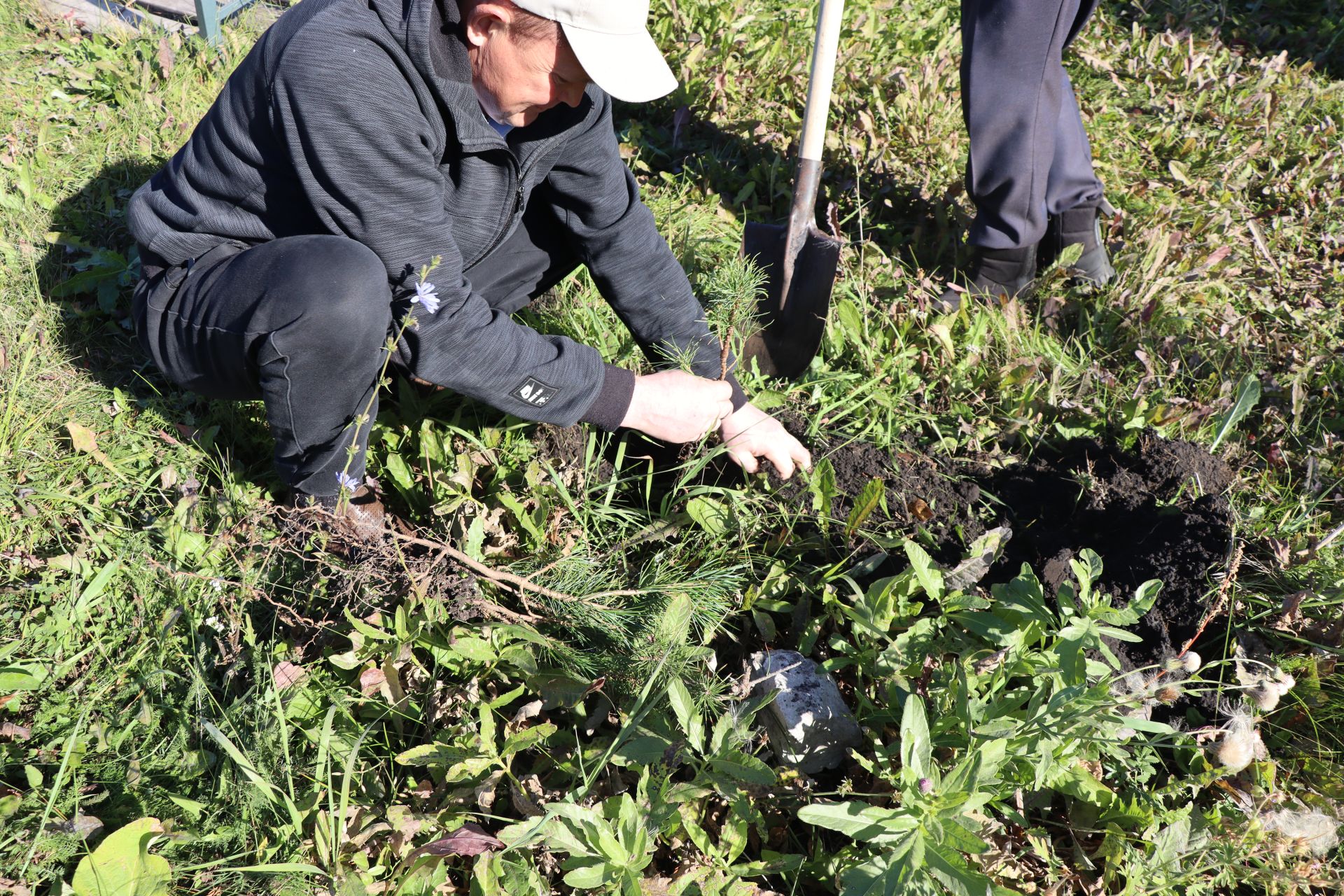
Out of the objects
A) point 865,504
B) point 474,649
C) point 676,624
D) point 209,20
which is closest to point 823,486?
point 865,504

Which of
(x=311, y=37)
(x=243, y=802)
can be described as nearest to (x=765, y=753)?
(x=243, y=802)

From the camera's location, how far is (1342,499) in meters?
2.32

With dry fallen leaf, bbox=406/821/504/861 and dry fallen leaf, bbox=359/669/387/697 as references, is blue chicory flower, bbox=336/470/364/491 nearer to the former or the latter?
dry fallen leaf, bbox=359/669/387/697

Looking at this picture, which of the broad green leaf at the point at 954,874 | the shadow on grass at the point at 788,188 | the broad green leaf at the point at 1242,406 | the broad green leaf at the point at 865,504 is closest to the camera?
the broad green leaf at the point at 954,874

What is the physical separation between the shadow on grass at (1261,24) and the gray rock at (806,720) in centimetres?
430

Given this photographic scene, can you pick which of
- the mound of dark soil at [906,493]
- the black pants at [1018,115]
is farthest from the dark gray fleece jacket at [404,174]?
the black pants at [1018,115]

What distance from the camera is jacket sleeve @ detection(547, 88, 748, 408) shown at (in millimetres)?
2223

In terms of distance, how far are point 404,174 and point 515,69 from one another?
0.29 meters

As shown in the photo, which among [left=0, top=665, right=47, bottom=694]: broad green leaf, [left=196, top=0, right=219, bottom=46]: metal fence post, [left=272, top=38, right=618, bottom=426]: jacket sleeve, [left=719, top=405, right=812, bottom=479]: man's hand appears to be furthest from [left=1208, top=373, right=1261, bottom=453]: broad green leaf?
[left=196, top=0, right=219, bottom=46]: metal fence post

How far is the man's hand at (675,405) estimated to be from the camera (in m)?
2.02

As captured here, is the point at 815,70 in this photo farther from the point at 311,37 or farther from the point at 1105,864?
the point at 1105,864

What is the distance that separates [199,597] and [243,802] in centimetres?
50

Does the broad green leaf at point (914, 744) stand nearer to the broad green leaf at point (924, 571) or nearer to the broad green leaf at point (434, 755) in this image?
the broad green leaf at point (924, 571)

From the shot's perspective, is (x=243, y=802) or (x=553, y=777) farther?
(x=553, y=777)
